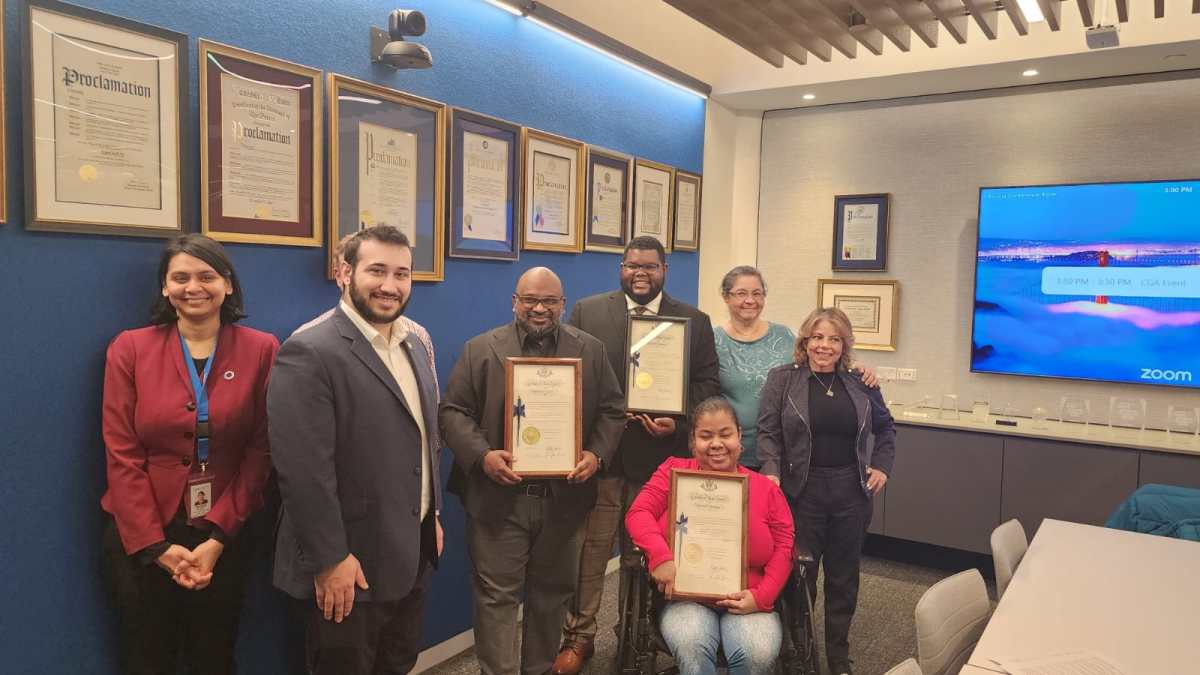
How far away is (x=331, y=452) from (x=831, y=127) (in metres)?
4.26

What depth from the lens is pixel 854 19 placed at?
3.85 metres

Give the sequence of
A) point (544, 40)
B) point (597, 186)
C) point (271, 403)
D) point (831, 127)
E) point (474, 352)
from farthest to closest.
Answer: point (831, 127)
point (597, 186)
point (544, 40)
point (474, 352)
point (271, 403)

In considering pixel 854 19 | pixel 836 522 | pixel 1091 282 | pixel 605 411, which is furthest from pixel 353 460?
pixel 1091 282

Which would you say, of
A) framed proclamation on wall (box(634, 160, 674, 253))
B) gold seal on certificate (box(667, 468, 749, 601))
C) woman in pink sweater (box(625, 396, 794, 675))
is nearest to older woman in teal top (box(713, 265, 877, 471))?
woman in pink sweater (box(625, 396, 794, 675))

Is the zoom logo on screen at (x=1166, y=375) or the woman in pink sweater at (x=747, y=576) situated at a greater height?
the zoom logo on screen at (x=1166, y=375)

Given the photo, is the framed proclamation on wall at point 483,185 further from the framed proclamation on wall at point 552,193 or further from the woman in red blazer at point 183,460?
the woman in red blazer at point 183,460

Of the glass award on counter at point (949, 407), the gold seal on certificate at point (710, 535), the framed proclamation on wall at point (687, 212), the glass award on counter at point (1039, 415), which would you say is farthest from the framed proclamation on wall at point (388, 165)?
the glass award on counter at point (1039, 415)

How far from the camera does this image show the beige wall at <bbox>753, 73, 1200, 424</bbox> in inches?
168

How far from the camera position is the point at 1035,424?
4441 millimetres

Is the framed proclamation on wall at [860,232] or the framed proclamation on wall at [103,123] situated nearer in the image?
the framed proclamation on wall at [103,123]

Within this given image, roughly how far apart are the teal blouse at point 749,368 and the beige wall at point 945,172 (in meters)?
2.00

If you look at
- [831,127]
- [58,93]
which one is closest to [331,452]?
[58,93]

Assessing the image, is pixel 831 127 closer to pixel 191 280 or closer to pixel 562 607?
pixel 562 607

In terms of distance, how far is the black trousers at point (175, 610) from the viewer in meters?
2.08
